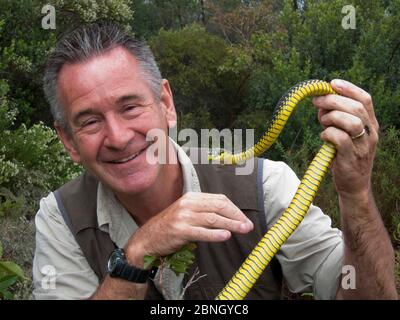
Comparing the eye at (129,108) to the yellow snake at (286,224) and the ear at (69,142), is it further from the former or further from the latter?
the yellow snake at (286,224)

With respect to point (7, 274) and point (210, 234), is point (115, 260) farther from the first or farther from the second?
point (7, 274)

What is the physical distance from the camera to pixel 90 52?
10.3 feet

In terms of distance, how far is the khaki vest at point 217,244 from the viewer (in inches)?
126

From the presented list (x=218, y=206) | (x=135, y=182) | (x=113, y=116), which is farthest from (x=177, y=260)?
(x=113, y=116)

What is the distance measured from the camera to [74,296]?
3.28 m

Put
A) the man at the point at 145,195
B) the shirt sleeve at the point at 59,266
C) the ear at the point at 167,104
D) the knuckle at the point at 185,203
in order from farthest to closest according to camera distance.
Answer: the ear at the point at 167,104
the shirt sleeve at the point at 59,266
the man at the point at 145,195
the knuckle at the point at 185,203

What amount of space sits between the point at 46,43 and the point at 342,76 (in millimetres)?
7291

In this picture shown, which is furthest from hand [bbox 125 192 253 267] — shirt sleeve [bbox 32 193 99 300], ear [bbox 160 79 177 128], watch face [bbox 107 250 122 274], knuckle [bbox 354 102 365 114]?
ear [bbox 160 79 177 128]

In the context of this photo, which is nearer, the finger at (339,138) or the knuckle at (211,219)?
the knuckle at (211,219)

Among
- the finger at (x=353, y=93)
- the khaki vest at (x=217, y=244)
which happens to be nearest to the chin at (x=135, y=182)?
the khaki vest at (x=217, y=244)

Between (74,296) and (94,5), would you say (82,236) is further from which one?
(94,5)

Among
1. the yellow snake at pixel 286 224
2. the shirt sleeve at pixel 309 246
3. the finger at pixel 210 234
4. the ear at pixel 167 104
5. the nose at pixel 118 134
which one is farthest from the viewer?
the ear at pixel 167 104

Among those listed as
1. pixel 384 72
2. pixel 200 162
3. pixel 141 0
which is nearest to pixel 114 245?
pixel 200 162

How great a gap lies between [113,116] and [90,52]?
0.39m
